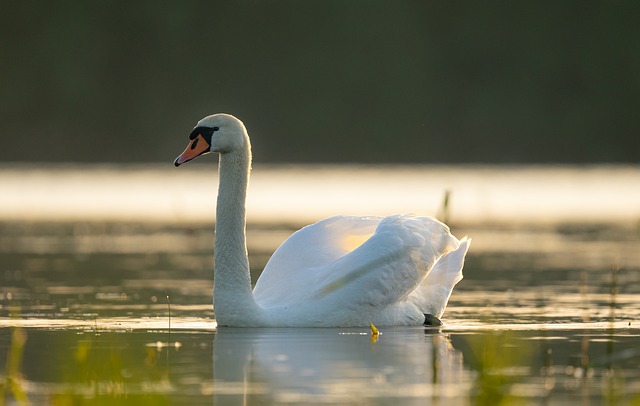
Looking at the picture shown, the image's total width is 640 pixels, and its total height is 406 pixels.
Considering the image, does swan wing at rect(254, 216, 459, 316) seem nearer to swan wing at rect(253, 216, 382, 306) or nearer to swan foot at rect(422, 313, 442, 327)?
swan wing at rect(253, 216, 382, 306)

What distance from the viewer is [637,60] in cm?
6619

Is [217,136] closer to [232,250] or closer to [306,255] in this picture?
[232,250]

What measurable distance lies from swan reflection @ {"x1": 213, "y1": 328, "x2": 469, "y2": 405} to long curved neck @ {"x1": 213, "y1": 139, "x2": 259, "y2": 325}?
0.15 m

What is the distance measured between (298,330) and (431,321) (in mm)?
1157

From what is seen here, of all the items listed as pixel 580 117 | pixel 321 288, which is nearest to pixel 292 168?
pixel 580 117

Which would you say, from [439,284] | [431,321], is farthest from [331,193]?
[431,321]

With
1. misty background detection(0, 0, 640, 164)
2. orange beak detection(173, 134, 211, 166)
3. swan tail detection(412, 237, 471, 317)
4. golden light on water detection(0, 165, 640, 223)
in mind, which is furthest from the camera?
misty background detection(0, 0, 640, 164)

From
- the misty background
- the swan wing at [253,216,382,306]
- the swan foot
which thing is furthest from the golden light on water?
the misty background

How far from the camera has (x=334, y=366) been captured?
9188 millimetres

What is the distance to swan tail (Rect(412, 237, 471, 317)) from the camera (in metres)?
12.0

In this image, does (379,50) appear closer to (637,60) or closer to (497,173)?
(637,60)

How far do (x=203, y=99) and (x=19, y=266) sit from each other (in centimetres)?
4282

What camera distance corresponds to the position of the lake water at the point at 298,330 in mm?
8242

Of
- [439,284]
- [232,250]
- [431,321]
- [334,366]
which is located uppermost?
[232,250]
